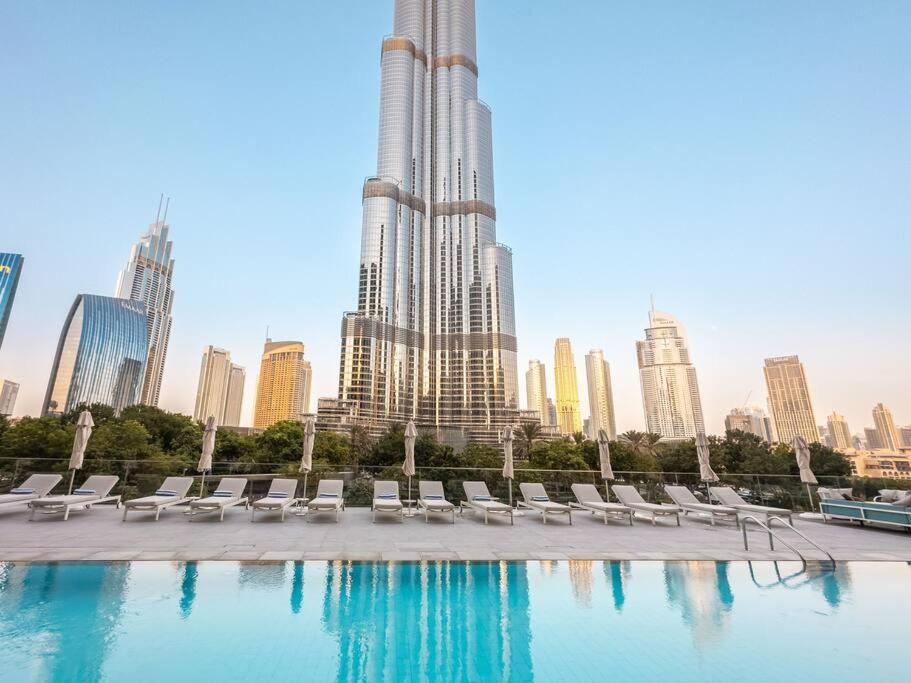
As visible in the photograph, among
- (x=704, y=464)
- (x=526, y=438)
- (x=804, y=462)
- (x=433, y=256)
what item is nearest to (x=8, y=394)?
(x=433, y=256)

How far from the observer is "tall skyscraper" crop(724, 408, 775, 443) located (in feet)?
507

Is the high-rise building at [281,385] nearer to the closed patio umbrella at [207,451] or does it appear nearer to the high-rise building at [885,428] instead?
the closed patio umbrella at [207,451]

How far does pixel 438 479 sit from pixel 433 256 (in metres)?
107

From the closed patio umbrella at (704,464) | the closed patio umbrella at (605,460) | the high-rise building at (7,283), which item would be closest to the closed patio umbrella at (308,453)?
the closed patio umbrella at (605,460)

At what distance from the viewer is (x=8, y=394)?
129 metres

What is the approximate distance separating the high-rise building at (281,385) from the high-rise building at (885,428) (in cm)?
24894

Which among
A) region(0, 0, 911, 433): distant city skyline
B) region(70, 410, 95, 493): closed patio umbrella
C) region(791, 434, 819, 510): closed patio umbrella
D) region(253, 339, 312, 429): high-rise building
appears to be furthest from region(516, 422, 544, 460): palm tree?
region(253, 339, 312, 429): high-rise building

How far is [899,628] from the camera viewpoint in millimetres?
4504

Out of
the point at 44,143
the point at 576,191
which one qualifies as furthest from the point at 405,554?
the point at 576,191

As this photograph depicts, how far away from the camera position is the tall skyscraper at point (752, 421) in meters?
154

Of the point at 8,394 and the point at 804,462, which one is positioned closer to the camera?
the point at 804,462

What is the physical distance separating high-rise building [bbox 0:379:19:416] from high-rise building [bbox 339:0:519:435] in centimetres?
10635

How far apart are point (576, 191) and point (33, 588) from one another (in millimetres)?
47240

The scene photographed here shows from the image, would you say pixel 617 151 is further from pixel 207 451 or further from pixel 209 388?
pixel 209 388
